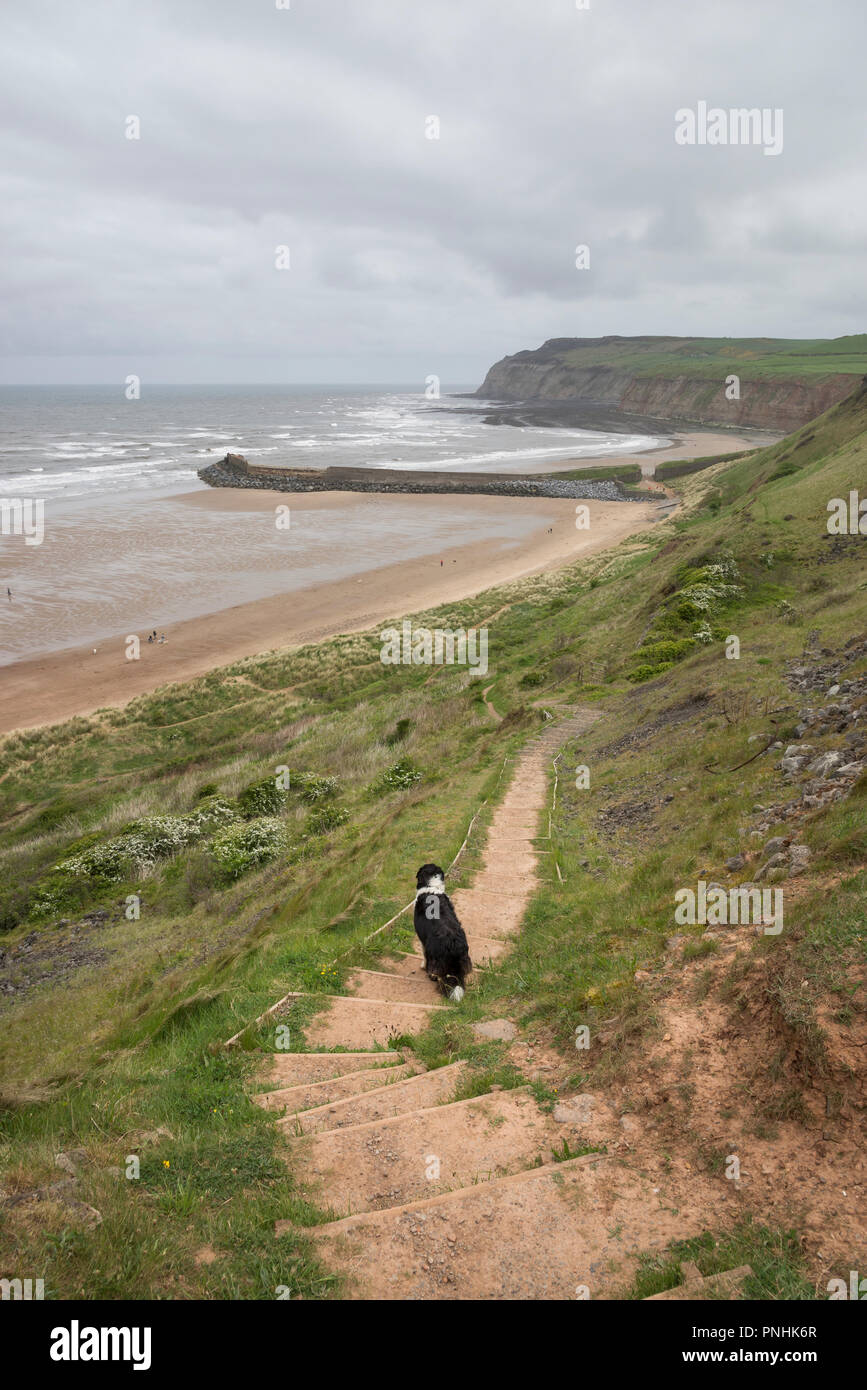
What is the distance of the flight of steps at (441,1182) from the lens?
445cm

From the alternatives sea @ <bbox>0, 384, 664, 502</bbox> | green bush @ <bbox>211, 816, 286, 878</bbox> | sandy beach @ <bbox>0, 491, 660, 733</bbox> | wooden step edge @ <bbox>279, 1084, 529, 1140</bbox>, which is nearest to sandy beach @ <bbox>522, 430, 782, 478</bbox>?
sea @ <bbox>0, 384, 664, 502</bbox>

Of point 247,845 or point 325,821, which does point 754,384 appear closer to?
point 325,821

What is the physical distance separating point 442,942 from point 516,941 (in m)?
1.35

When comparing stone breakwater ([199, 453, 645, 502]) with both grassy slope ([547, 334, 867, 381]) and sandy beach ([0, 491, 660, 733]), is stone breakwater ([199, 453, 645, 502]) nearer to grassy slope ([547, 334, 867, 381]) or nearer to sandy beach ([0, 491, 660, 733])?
sandy beach ([0, 491, 660, 733])

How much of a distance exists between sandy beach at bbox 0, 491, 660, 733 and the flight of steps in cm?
2906

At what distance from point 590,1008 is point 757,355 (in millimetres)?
208785

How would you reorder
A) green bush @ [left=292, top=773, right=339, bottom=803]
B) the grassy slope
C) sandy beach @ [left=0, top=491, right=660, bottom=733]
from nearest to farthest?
green bush @ [left=292, top=773, right=339, bottom=803] → sandy beach @ [left=0, top=491, right=660, bottom=733] → the grassy slope

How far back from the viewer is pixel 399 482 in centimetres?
8862

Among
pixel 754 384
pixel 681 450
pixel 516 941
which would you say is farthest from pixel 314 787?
pixel 754 384

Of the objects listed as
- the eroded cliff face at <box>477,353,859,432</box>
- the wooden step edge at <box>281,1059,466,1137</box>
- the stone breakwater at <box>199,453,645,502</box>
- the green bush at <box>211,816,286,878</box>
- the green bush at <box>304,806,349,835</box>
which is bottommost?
the green bush at <box>211,816,286,878</box>

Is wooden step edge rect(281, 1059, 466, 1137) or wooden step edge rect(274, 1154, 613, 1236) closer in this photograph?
wooden step edge rect(274, 1154, 613, 1236)

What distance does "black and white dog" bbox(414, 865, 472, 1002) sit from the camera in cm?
858

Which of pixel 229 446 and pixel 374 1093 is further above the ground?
pixel 229 446

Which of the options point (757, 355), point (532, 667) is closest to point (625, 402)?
point (757, 355)
